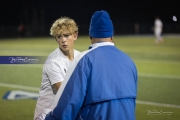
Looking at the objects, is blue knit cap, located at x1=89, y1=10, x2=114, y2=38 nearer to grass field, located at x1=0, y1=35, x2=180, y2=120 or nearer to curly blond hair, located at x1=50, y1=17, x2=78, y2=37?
curly blond hair, located at x1=50, y1=17, x2=78, y2=37

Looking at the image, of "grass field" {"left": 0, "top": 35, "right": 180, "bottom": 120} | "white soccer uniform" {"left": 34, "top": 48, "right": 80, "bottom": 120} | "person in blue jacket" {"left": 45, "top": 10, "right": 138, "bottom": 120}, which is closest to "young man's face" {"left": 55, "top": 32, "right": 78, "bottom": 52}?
"white soccer uniform" {"left": 34, "top": 48, "right": 80, "bottom": 120}

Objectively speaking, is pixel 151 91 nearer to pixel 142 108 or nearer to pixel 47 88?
pixel 142 108

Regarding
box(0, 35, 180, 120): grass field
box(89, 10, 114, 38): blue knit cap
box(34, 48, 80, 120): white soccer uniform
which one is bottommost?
box(0, 35, 180, 120): grass field

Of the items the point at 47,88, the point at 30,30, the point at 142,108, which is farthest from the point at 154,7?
the point at 47,88

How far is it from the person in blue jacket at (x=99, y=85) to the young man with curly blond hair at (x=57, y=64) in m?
1.16

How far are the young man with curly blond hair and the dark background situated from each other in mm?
42775

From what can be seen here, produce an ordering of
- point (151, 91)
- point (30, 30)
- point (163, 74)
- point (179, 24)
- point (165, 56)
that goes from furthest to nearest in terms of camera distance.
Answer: point (179, 24), point (30, 30), point (165, 56), point (163, 74), point (151, 91)

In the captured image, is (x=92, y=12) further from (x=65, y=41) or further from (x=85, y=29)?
(x=65, y=41)

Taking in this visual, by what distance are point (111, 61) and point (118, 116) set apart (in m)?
0.44

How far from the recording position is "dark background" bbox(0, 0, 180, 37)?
162ft

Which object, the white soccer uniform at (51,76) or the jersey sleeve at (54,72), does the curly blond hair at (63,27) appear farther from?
the jersey sleeve at (54,72)

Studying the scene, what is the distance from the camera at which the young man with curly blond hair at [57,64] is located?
4023 millimetres

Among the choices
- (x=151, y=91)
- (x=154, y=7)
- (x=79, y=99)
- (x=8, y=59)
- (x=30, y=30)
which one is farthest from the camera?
(x=154, y=7)

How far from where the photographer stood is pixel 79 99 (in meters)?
2.72
